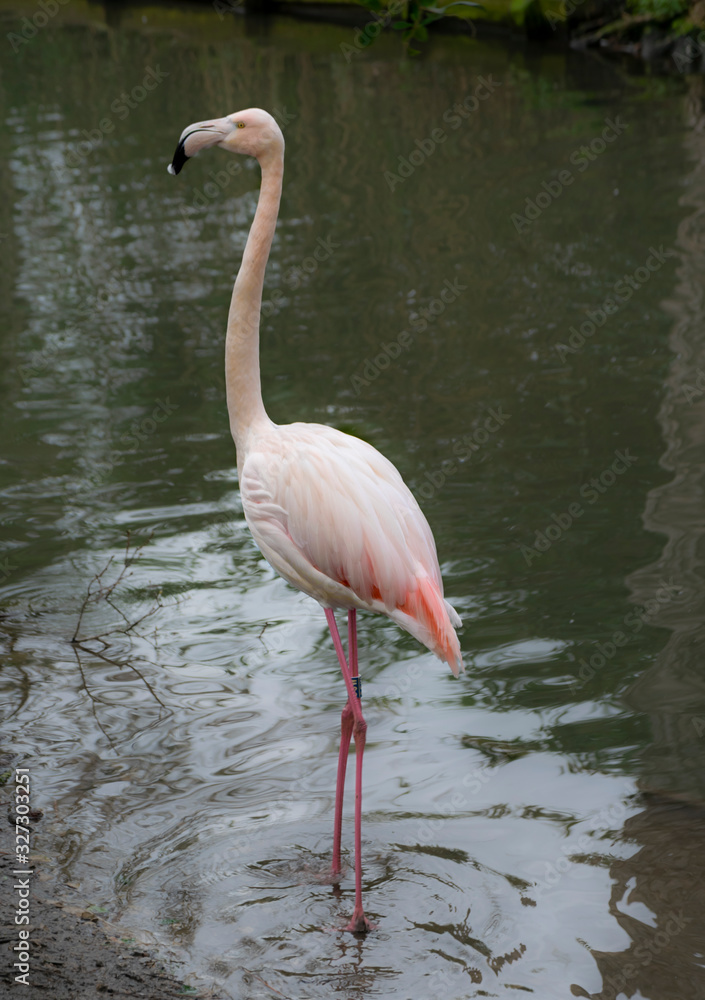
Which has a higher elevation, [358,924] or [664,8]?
[664,8]

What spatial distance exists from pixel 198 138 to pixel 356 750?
7.20 ft

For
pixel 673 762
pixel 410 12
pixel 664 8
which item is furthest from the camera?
pixel 664 8

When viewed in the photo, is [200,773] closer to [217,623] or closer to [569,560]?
[217,623]

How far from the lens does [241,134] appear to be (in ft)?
12.9

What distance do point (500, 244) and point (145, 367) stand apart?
4.13 m

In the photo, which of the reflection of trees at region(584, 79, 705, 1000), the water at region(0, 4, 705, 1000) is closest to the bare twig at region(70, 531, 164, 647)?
the water at region(0, 4, 705, 1000)

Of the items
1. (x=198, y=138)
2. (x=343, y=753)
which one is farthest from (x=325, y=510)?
(x=198, y=138)

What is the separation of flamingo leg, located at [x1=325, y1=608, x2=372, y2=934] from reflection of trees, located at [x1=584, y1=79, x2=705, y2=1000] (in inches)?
31.5

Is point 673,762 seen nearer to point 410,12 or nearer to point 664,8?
point 410,12

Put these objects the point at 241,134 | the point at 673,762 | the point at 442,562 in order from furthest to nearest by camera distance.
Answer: the point at 442,562 < the point at 673,762 < the point at 241,134

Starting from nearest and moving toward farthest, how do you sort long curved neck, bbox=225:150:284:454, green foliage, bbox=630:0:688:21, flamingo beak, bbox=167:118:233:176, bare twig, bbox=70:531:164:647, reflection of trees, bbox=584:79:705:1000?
reflection of trees, bbox=584:79:705:1000, flamingo beak, bbox=167:118:233:176, long curved neck, bbox=225:150:284:454, bare twig, bbox=70:531:164:647, green foliage, bbox=630:0:688:21

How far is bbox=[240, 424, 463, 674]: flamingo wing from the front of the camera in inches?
147

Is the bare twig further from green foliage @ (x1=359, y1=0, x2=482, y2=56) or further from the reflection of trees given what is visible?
green foliage @ (x1=359, y1=0, x2=482, y2=56)

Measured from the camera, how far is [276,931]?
371cm
